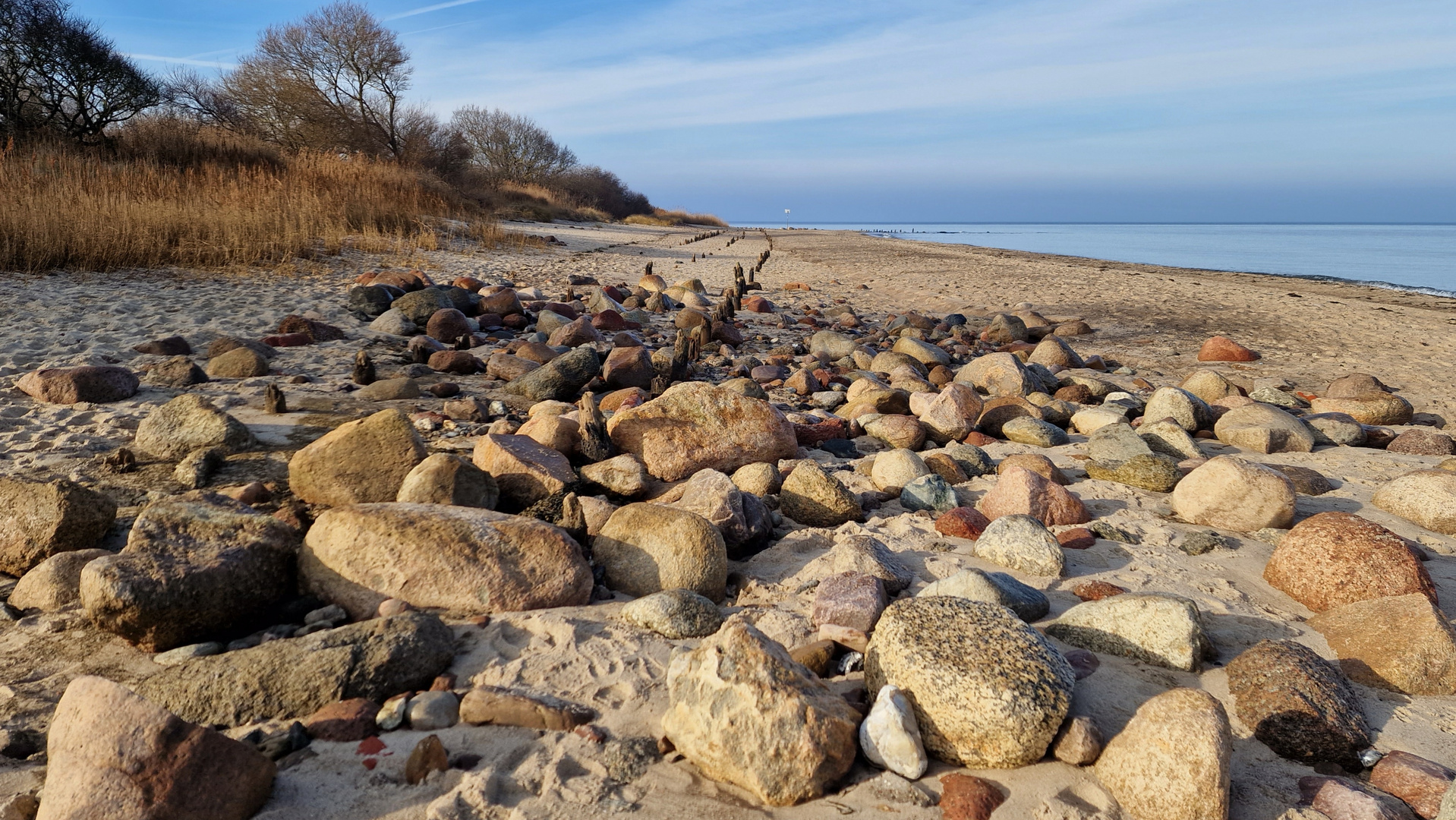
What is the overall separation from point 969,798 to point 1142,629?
0.94 m

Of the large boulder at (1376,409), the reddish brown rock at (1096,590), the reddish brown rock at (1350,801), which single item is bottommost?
the reddish brown rock at (1350,801)

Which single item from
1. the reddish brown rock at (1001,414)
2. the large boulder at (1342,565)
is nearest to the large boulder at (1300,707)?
the large boulder at (1342,565)

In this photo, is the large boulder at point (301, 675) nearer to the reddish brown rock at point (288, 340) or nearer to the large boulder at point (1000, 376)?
the reddish brown rock at point (288, 340)

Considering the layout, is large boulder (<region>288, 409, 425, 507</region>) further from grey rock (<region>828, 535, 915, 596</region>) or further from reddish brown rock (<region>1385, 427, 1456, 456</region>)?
reddish brown rock (<region>1385, 427, 1456, 456</region>)

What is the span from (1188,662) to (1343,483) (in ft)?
8.87

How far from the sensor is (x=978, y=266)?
736 inches

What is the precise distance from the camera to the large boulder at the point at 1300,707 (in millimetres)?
1884

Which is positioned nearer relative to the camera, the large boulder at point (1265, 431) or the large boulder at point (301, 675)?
the large boulder at point (301, 675)

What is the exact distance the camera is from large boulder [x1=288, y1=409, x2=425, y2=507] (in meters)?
3.31

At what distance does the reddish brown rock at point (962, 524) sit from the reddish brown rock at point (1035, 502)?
0.09 m

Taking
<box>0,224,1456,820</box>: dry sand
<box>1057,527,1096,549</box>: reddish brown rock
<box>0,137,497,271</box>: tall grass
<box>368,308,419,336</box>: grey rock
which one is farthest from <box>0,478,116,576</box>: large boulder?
<box>0,137,497,271</box>: tall grass

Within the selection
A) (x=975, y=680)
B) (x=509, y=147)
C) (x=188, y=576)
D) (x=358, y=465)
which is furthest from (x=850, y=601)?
(x=509, y=147)

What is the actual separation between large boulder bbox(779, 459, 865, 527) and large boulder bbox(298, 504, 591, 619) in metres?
1.11

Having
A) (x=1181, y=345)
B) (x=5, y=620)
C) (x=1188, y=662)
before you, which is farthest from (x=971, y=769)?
(x=1181, y=345)
